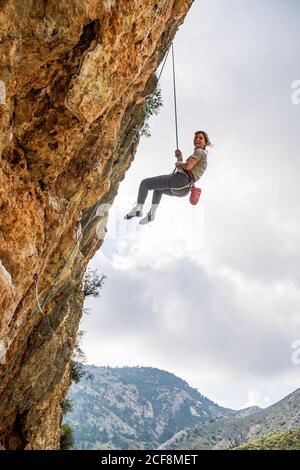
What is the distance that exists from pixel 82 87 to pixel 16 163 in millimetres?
1853

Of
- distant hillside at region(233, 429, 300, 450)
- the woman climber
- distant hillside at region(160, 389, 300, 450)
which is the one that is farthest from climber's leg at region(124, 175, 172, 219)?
distant hillside at region(160, 389, 300, 450)

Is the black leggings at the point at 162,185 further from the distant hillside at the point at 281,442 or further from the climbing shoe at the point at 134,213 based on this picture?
the distant hillside at the point at 281,442

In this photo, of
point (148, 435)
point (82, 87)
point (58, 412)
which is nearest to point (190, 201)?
point (82, 87)

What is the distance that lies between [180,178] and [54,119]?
3.51 m

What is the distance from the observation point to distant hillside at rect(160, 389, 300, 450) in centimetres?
9269

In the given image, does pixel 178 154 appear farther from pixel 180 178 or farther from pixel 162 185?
pixel 162 185

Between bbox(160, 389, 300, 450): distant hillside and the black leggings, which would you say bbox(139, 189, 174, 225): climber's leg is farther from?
bbox(160, 389, 300, 450): distant hillside

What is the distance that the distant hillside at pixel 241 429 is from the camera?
3649 inches

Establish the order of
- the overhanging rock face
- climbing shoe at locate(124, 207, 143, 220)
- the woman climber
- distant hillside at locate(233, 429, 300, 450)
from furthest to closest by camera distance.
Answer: distant hillside at locate(233, 429, 300, 450), climbing shoe at locate(124, 207, 143, 220), the woman climber, the overhanging rock face

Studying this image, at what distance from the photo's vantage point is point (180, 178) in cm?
1043

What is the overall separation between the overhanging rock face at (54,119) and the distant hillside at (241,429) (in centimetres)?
8584

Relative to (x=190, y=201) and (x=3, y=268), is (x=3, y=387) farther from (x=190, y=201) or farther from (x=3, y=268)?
(x=190, y=201)

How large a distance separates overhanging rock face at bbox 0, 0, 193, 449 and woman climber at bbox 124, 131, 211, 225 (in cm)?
116

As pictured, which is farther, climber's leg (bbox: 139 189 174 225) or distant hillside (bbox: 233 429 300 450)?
distant hillside (bbox: 233 429 300 450)
